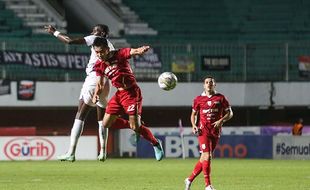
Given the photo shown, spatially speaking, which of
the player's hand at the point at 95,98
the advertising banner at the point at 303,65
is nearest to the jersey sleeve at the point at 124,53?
the player's hand at the point at 95,98

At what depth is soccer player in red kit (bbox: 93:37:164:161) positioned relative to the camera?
51.5 ft

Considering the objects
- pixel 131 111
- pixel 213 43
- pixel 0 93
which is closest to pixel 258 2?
pixel 213 43

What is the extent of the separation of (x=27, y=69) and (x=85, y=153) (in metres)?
4.24

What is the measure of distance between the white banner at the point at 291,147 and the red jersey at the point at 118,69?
2004cm

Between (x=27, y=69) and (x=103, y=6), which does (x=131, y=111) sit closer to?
(x=27, y=69)

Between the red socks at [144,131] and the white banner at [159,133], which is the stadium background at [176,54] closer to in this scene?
the white banner at [159,133]

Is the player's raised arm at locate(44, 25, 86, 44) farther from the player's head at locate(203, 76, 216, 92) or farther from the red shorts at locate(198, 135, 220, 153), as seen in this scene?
the red shorts at locate(198, 135, 220, 153)

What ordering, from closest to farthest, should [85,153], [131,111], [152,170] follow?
[131,111]
[152,170]
[85,153]

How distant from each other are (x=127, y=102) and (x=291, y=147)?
2021 cm

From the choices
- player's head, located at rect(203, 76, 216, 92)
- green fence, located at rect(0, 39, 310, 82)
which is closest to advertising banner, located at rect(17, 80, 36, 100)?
green fence, located at rect(0, 39, 310, 82)

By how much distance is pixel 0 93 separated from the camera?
34.7 metres

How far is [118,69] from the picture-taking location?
52.0ft

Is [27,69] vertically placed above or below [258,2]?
below

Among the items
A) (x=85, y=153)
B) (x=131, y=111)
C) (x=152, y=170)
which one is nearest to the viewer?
(x=131, y=111)
